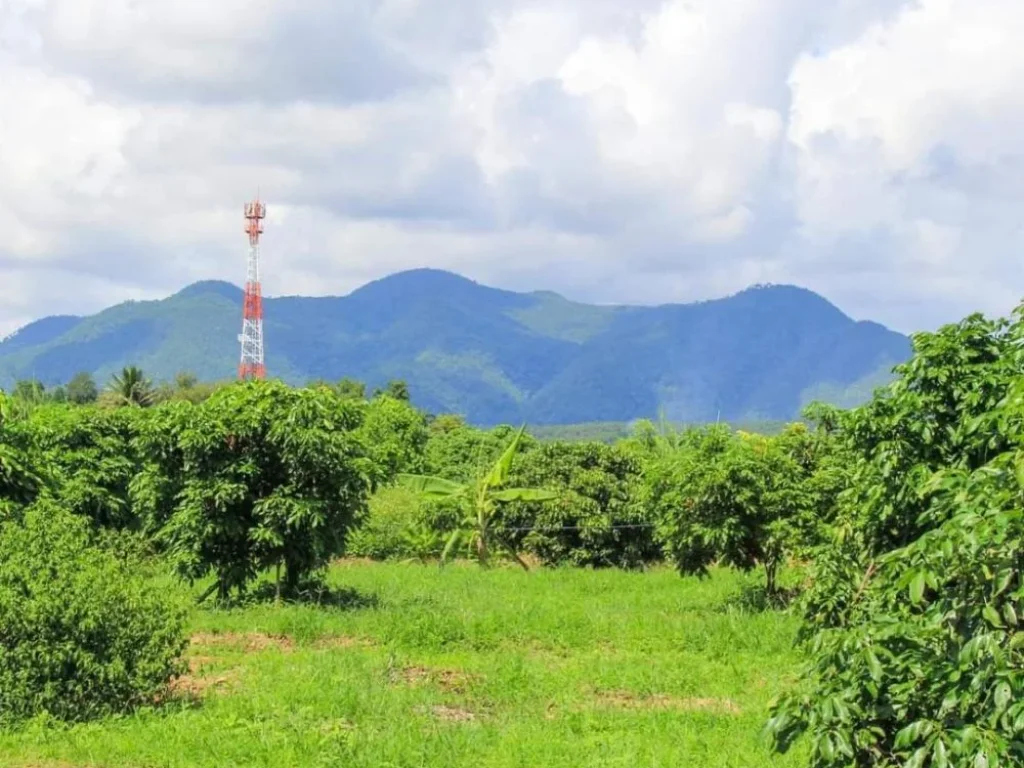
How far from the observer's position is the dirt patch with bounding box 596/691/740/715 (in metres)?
9.38

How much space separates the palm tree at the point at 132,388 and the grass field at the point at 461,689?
130 ft

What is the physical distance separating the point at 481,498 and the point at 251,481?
26.7 feet

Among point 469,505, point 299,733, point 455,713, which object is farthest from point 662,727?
point 469,505

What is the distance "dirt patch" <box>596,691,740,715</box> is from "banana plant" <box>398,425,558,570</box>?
1160 cm

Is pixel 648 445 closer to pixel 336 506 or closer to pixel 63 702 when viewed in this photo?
pixel 336 506

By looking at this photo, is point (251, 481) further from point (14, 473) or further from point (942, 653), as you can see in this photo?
point (942, 653)

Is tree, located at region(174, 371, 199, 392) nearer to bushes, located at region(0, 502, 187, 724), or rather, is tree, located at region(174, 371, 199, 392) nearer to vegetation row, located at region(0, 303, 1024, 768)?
vegetation row, located at region(0, 303, 1024, 768)

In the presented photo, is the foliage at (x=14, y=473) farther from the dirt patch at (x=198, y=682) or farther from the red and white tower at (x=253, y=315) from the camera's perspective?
the red and white tower at (x=253, y=315)

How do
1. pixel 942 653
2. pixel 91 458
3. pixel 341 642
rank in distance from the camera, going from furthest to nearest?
pixel 91 458 → pixel 341 642 → pixel 942 653

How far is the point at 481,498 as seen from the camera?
869 inches

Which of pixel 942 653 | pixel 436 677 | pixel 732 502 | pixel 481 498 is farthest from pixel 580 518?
pixel 942 653

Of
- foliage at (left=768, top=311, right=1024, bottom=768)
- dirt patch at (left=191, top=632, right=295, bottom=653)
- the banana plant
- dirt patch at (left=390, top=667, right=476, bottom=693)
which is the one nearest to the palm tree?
the banana plant

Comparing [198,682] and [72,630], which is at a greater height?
[72,630]

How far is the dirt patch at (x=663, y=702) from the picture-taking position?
9.38 m
